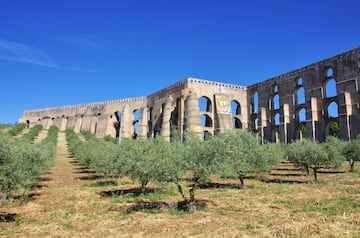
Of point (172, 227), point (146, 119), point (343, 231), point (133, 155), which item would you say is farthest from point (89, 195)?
point (146, 119)

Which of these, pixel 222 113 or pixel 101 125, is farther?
pixel 101 125

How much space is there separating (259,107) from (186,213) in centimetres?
3507

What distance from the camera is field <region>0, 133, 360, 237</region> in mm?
7980

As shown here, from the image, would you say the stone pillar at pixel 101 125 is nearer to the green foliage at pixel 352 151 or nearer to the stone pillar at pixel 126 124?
the stone pillar at pixel 126 124

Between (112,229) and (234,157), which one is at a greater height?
(234,157)

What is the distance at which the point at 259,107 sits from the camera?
42812 millimetres

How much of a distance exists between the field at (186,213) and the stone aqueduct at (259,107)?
14882 mm

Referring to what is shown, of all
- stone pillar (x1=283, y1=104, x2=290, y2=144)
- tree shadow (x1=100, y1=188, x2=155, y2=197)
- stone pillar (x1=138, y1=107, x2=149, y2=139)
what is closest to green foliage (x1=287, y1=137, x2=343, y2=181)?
tree shadow (x1=100, y1=188, x2=155, y2=197)

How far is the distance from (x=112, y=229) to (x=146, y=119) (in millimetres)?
42772

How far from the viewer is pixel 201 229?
27.0ft

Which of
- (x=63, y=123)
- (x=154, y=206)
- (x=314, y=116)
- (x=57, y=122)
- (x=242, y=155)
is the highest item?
(x=57, y=122)

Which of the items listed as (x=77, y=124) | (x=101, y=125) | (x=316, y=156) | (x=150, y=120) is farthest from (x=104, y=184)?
(x=77, y=124)

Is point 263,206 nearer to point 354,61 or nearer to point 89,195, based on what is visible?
point 89,195

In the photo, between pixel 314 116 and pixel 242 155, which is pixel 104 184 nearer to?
pixel 242 155
